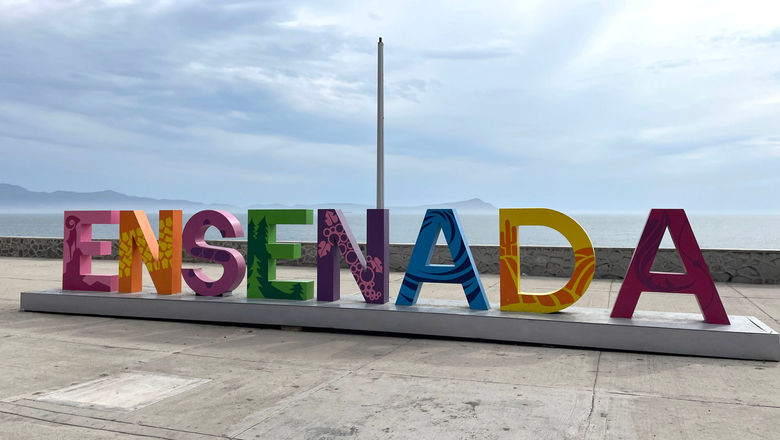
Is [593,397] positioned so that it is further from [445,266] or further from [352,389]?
[445,266]

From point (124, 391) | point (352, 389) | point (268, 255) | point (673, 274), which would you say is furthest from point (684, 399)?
point (268, 255)

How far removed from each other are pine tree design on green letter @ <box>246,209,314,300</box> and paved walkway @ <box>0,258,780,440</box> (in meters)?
0.67

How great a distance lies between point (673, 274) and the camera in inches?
260

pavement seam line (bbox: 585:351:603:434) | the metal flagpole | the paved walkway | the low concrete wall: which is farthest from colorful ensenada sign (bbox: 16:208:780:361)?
the low concrete wall

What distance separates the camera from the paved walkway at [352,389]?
13.7ft

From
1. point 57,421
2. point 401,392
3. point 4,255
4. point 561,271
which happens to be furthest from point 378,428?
point 4,255

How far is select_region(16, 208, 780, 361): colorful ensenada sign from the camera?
21.3 feet

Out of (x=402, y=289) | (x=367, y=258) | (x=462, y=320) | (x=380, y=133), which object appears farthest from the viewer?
(x=380, y=133)

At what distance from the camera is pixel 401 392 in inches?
195

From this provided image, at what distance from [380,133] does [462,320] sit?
26.8 ft

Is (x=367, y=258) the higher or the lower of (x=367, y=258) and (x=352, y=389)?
the higher

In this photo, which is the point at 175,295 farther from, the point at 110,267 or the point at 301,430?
the point at 110,267

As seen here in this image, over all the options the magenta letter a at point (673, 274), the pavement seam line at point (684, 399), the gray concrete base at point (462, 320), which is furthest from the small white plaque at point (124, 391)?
the magenta letter a at point (673, 274)

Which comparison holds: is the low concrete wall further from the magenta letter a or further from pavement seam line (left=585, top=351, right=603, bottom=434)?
pavement seam line (left=585, top=351, right=603, bottom=434)
